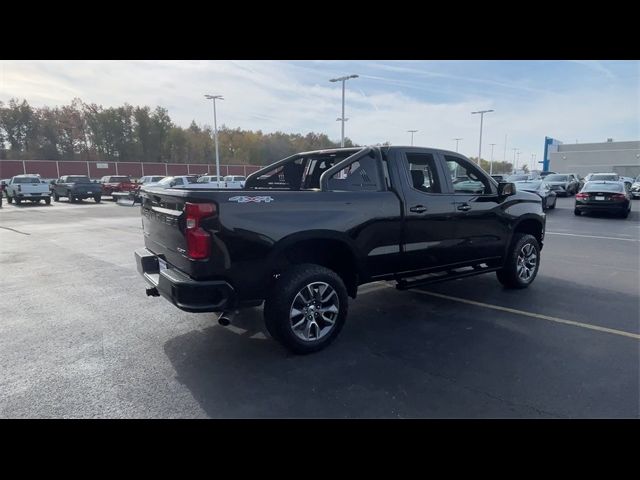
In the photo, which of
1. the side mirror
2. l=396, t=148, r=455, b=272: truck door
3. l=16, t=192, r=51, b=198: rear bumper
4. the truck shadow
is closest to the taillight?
the truck shadow

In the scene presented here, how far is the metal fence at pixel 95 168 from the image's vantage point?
1767 inches

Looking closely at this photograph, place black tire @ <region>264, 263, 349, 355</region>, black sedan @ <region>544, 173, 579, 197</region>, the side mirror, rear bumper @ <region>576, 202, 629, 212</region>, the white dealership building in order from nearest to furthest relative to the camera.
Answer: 1. black tire @ <region>264, 263, 349, 355</region>
2. the side mirror
3. rear bumper @ <region>576, 202, 629, 212</region>
4. black sedan @ <region>544, 173, 579, 197</region>
5. the white dealership building

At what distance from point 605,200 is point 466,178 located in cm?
1315

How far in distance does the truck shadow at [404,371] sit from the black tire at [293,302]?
0.13 meters

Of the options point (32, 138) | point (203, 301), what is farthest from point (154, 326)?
point (32, 138)

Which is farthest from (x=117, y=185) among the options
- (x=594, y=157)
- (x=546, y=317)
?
(x=594, y=157)

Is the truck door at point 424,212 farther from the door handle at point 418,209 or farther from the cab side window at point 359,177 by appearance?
the cab side window at point 359,177

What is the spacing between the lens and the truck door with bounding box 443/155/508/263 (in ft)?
16.8

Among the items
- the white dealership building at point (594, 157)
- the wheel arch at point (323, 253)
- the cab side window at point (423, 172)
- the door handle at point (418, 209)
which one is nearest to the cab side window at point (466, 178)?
the cab side window at point (423, 172)

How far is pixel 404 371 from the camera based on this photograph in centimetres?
357

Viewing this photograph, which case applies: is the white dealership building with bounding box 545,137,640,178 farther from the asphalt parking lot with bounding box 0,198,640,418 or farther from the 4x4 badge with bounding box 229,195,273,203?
the 4x4 badge with bounding box 229,195,273,203

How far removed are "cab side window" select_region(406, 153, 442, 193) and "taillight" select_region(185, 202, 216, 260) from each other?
2.47 m

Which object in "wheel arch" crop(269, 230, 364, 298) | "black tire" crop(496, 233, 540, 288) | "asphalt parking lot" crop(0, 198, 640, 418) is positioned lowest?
"asphalt parking lot" crop(0, 198, 640, 418)

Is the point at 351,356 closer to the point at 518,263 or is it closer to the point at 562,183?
the point at 518,263
